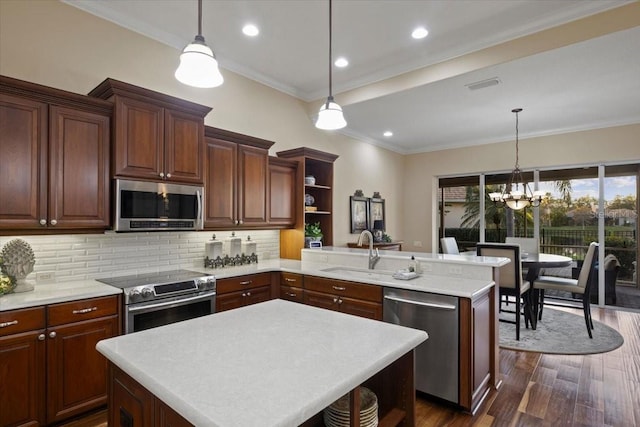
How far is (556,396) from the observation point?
282 cm

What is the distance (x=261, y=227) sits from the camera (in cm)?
412

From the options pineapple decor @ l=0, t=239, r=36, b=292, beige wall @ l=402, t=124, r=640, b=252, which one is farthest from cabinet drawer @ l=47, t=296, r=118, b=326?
beige wall @ l=402, t=124, r=640, b=252

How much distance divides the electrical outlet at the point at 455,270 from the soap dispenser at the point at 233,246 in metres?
2.36

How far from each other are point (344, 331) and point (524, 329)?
3997 millimetres

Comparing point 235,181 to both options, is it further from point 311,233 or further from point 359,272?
point 359,272

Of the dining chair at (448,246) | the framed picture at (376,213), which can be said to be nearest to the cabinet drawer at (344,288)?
the dining chair at (448,246)

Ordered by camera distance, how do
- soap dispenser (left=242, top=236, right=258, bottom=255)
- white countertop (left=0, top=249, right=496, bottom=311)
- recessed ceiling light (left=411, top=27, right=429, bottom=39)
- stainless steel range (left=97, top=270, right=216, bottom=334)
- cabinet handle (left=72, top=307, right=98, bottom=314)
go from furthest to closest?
soap dispenser (left=242, top=236, right=258, bottom=255)
recessed ceiling light (left=411, top=27, right=429, bottom=39)
stainless steel range (left=97, top=270, right=216, bottom=334)
cabinet handle (left=72, top=307, right=98, bottom=314)
white countertop (left=0, top=249, right=496, bottom=311)

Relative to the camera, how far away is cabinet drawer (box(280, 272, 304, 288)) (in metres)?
3.58

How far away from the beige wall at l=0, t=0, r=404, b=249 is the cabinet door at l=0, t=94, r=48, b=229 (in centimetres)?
57

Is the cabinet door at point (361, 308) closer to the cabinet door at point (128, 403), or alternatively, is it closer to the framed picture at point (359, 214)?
the cabinet door at point (128, 403)

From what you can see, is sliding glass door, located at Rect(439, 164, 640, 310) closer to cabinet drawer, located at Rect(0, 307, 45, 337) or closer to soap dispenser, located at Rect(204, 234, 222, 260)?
soap dispenser, located at Rect(204, 234, 222, 260)

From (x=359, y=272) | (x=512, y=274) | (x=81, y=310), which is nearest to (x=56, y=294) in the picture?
(x=81, y=310)

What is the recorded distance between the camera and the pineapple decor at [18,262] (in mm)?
2408

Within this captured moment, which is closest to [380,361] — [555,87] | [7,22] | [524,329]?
[7,22]
